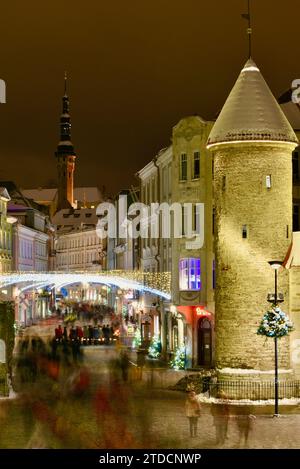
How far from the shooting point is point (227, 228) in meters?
38.5

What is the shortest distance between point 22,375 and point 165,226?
13.4m

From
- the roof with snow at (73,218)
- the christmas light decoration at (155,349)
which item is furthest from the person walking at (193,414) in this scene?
the roof with snow at (73,218)

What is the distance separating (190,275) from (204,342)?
10.9 feet

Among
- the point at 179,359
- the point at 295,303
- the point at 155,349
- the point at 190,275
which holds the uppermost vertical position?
the point at 190,275

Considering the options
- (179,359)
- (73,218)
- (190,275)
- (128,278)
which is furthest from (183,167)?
(73,218)

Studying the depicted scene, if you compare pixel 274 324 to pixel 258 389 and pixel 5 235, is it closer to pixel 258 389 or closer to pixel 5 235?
pixel 258 389

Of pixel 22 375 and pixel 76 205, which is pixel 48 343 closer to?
pixel 22 375

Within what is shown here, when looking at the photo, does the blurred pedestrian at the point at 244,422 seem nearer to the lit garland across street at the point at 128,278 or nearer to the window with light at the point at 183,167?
the window with light at the point at 183,167

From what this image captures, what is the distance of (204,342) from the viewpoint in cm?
4916

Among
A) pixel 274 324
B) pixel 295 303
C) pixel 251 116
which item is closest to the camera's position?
pixel 274 324

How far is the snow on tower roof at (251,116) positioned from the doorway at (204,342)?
42.4ft

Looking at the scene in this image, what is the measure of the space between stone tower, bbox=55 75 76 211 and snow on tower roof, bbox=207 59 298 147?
486ft

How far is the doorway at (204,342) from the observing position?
4853 cm
